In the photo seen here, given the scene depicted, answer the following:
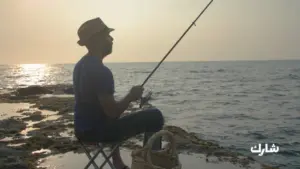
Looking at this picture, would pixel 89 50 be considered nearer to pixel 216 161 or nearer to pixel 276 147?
pixel 216 161

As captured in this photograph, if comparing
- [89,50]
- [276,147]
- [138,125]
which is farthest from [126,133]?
[276,147]

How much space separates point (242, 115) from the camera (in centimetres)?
1819

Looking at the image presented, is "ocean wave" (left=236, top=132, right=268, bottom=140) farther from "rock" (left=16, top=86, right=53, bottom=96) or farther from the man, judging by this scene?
"rock" (left=16, top=86, right=53, bottom=96)

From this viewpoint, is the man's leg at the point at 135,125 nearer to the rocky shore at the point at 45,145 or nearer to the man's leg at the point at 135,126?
the man's leg at the point at 135,126

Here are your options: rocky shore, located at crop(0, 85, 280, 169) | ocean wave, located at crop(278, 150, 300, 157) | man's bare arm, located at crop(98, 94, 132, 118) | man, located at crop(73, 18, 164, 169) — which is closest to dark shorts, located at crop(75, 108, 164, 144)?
man, located at crop(73, 18, 164, 169)

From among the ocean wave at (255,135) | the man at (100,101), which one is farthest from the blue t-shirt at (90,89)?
the ocean wave at (255,135)

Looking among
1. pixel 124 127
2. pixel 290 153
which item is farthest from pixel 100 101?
pixel 290 153

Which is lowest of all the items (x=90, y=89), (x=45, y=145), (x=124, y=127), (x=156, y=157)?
(x=45, y=145)

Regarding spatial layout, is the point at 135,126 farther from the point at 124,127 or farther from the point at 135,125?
the point at 124,127

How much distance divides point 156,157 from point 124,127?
0.58 m

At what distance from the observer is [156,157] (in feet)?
13.2

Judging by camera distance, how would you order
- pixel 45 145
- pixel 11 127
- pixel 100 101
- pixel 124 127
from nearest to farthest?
pixel 100 101 < pixel 124 127 < pixel 45 145 < pixel 11 127

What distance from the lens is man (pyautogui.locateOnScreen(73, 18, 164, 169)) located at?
11.7ft

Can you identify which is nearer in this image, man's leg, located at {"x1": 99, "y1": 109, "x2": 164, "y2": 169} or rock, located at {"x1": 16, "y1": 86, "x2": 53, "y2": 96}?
man's leg, located at {"x1": 99, "y1": 109, "x2": 164, "y2": 169}
